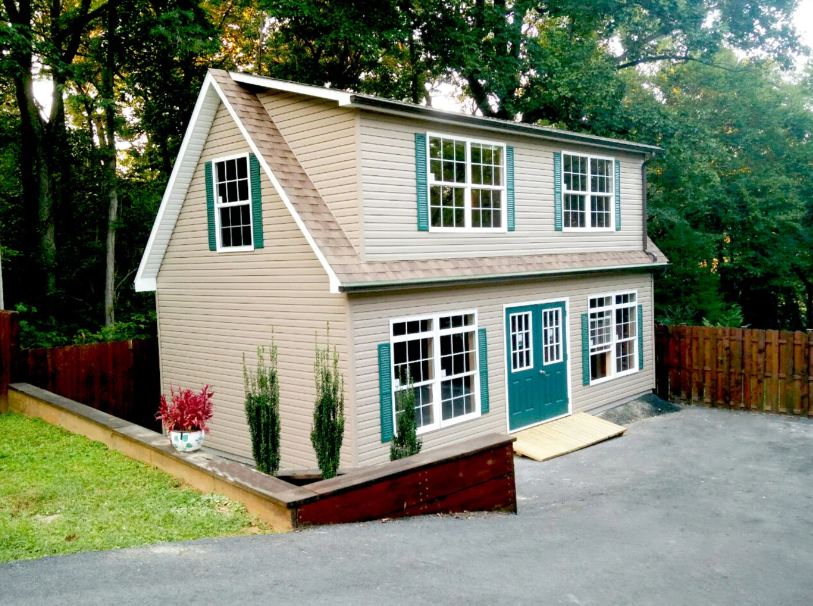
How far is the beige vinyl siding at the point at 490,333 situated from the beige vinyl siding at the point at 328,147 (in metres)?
1.20

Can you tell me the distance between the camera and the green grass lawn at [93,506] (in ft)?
19.2

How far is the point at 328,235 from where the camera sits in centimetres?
1002

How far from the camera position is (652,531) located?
8117 millimetres

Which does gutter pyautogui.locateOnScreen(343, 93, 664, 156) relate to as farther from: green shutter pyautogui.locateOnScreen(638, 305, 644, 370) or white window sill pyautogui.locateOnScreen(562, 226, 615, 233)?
green shutter pyautogui.locateOnScreen(638, 305, 644, 370)

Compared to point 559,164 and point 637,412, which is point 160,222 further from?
point 637,412

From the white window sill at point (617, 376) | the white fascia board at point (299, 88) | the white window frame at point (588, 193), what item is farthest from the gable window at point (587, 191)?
the white fascia board at point (299, 88)

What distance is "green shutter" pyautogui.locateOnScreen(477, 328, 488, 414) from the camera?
1205 cm

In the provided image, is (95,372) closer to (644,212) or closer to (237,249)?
(237,249)

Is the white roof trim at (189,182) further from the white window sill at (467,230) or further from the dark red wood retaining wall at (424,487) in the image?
the dark red wood retaining wall at (424,487)

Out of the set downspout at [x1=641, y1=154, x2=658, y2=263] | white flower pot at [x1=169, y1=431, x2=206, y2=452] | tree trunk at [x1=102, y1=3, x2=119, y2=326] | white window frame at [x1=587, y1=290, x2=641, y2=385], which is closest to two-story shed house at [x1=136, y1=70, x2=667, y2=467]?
white window frame at [x1=587, y1=290, x2=641, y2=385]

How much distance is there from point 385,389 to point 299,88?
15.5 feet

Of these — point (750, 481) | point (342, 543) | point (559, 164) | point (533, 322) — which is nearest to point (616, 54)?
point (559, 164)

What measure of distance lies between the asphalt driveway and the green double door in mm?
2283

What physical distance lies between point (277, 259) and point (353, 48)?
45.6 ft
